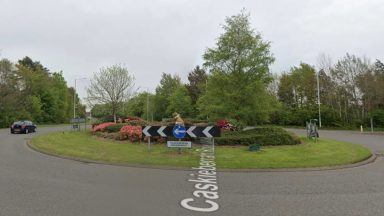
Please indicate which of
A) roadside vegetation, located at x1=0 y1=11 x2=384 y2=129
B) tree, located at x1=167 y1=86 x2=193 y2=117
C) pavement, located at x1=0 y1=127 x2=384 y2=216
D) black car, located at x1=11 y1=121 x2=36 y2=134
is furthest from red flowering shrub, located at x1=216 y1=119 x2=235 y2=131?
tree, located at x1=167 y1=86 x2=193 y2=117

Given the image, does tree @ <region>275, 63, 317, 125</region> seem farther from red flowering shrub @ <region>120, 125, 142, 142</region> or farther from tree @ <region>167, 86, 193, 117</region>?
red flowering shrub @ <region>120, 125, 142, 142</region>

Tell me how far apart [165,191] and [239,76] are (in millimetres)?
16451

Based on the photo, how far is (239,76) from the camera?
2497 cm

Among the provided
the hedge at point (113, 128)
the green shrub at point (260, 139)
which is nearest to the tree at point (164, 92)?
the hedge at point (113, 128)

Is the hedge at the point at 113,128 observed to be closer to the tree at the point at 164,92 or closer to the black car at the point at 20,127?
the black car at the point at 20,127

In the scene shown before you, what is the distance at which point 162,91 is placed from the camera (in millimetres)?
76875

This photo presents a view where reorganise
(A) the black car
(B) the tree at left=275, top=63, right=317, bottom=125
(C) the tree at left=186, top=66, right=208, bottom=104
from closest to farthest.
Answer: (A) the black car
(B) the tree at left=275, top=63, right=317, bottom=125
(C) the tree at left=186, top=66, right=208, bottom=104

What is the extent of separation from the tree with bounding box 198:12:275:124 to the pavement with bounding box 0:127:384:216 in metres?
10.6

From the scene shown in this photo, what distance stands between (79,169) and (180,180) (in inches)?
164

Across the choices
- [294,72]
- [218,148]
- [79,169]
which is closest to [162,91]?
[294,72]

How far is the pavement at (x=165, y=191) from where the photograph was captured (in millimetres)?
7574

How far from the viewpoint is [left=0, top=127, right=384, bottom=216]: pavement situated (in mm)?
7574

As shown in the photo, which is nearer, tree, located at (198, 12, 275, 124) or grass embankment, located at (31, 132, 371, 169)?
grass embankment, located at (31, 132, 371, 169)

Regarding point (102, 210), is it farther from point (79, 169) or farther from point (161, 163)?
point (161, 163)
